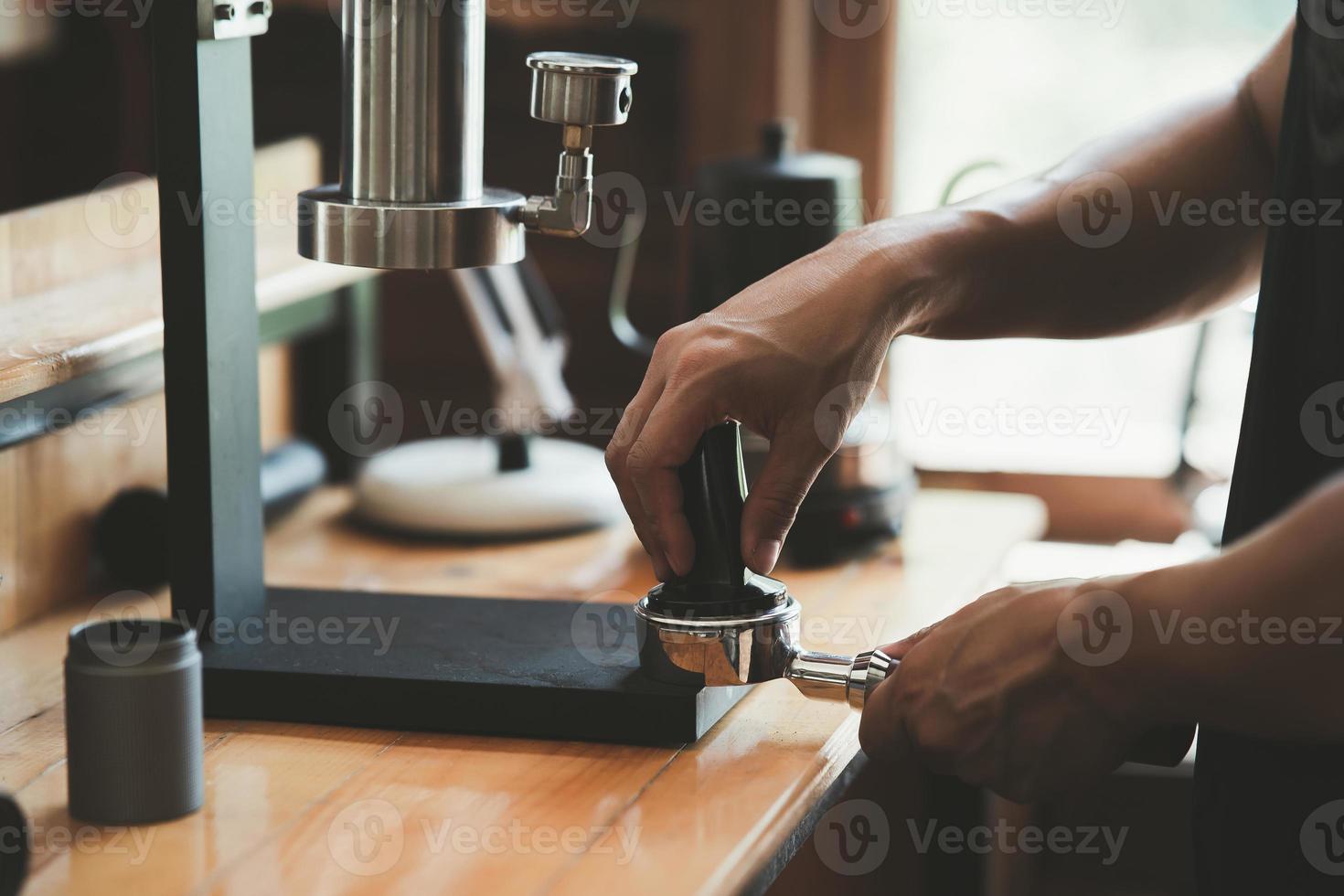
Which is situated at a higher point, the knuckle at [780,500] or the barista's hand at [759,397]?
→ the barista's hand at [759,397]

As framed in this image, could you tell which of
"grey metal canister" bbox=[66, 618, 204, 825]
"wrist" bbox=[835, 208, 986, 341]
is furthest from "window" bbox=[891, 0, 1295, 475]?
"grey metal canister" bbox=[66, 618, 204, 825]

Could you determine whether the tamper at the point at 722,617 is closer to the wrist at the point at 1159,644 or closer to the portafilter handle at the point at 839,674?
the portafilter handle at the point at 839,674

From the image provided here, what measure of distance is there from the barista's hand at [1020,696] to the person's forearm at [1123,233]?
29cm

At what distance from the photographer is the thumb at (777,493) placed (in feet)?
3.02

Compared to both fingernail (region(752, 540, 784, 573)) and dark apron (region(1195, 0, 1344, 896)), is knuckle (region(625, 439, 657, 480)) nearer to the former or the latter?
fingernail (region(752, 540, 784, 573))

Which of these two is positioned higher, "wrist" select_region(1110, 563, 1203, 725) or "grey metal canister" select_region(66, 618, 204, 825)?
"wrist" select_region(1110, 563, 1203, 725)

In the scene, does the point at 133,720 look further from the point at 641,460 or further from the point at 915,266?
the point at 915,266

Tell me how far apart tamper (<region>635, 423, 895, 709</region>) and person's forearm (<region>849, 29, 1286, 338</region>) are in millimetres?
236

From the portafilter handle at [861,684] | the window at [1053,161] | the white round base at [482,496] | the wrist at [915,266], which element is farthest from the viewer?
the window at [1053,161]

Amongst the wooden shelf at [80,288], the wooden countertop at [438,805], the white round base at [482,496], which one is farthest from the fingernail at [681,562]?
the white round base at [482,496]

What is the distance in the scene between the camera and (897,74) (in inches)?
72.7

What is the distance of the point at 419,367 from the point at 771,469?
1143 millimetres

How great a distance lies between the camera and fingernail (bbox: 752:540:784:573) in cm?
92

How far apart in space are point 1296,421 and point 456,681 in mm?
528
